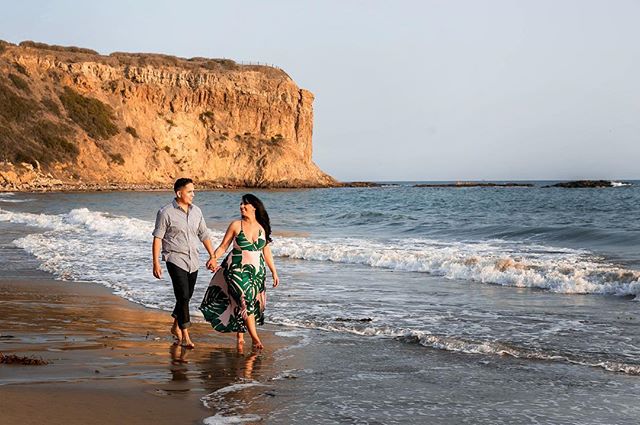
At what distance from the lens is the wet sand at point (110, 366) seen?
4680 mm

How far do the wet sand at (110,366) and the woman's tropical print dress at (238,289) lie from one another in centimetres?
31

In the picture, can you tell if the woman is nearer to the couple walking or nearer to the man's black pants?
the couple walking

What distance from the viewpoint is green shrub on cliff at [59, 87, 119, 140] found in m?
78.8

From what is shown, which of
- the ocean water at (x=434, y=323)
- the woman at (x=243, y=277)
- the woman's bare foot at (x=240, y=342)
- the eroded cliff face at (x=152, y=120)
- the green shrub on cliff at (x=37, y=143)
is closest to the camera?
the ocean water at (x=434, y=323)

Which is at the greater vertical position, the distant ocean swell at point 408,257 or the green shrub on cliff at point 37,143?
the green shrub on cliff at point 37,143

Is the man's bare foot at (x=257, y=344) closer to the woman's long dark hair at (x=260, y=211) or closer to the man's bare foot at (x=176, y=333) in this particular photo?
the man's bare foot at (x=176, y=333)

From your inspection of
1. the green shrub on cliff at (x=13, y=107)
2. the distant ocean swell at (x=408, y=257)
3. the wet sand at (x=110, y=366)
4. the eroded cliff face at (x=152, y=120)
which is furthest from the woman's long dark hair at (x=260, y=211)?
the green shrub on cliff at (x=13, y=107)

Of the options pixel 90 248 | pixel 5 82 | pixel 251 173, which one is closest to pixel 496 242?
pixel 90 248

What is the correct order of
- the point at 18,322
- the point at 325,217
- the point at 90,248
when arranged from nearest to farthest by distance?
the point at 18,322 → the point at 90,248 → the point at 325,217

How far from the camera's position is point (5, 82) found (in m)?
75.3

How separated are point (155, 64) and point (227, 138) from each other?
13.9 meters

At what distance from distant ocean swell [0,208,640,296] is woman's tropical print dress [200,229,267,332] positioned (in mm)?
3298

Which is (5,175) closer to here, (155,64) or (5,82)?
(5,82)

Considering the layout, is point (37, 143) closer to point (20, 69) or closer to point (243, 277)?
point (20, 69)
